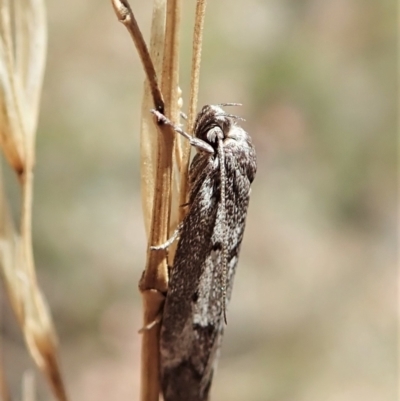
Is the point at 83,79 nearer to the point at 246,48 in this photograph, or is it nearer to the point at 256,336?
the point at 246,48

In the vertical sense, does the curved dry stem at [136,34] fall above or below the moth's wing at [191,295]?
above

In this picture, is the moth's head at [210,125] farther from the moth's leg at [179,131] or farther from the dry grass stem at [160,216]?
the dry grass stem at [160,216]

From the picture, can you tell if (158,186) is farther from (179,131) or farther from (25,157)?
(25,157)

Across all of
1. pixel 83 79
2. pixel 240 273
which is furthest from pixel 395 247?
pixel 83 79

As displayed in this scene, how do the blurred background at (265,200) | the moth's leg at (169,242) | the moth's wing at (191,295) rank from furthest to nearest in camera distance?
the blurred background at (265,200), the moth's wing at (191,295), the moth's leg at (169,242)

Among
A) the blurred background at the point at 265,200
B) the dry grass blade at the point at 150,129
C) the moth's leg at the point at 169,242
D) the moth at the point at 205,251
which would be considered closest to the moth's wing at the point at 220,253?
the moth at the point at 205,251

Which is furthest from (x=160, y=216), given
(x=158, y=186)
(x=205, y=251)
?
(x=205, y=251)
